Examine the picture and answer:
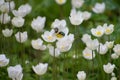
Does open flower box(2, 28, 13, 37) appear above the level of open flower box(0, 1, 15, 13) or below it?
below

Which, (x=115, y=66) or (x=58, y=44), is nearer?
(x=58, y=44)

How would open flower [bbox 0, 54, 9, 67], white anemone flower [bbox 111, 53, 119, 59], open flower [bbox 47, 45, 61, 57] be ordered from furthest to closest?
white anemone flower [bbox 111, 53, 119, 59] → open flower [bbox 47, 45, 61, 57] → open flower [bbox 0, 54, 9, 67]

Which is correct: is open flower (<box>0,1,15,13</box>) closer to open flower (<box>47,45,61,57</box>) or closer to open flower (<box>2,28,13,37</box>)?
open flower (<box>2,28,13,37</box>)

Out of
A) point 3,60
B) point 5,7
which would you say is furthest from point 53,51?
point 5,7

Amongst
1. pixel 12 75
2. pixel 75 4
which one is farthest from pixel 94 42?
A: pixel 75 4

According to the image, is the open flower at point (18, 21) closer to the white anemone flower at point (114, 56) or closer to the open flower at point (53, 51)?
the open flower at point (53, 51)

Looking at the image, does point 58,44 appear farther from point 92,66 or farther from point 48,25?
point 48,25

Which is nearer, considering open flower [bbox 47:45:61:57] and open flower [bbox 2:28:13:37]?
open flower [bbox 47:45:61:57]

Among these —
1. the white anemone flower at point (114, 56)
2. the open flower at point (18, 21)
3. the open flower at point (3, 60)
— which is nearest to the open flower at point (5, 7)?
the open flower at point (18, 21)

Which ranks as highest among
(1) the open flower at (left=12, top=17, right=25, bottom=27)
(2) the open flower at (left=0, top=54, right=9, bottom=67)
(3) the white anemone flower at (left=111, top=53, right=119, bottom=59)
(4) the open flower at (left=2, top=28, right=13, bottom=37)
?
(1) the open flower at (left=12, top=17, right=25, bottom=27)

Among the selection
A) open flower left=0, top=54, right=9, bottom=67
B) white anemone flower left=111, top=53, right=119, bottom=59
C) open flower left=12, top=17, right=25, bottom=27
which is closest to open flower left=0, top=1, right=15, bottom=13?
open flower left=12, top=17, right=25, bottom=27

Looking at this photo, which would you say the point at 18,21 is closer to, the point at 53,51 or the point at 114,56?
the point at 53,51
